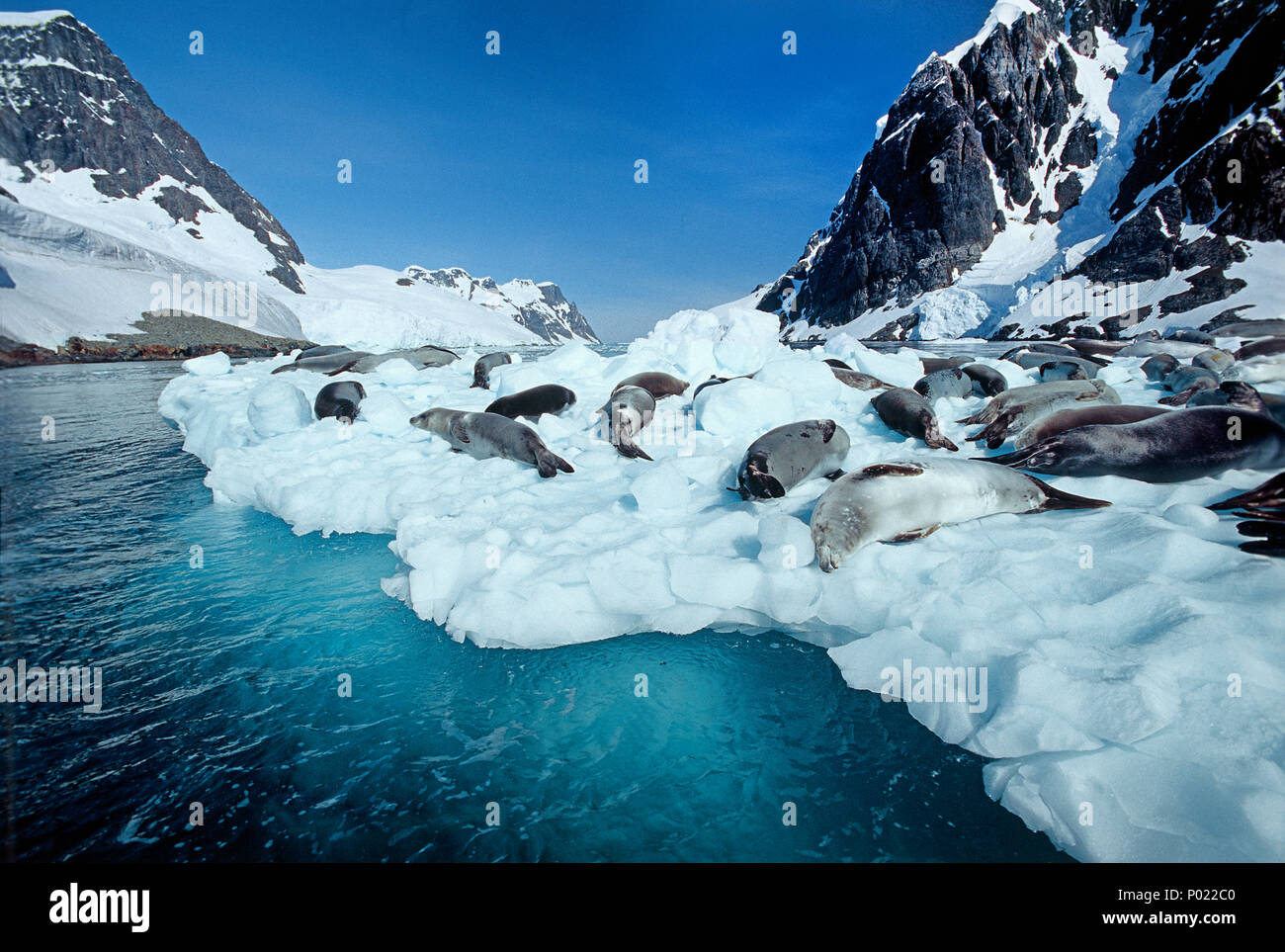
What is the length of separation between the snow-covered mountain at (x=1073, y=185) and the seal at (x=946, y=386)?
34110 millimetres

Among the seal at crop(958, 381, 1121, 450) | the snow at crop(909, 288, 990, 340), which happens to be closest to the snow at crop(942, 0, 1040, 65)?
the snow at crop(909, 288, 990, 340)

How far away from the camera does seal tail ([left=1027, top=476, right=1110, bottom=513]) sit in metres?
3.40

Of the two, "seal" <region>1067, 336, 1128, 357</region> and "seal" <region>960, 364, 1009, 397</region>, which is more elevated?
"seal" <region>1067, 336, 1128, 357</region>

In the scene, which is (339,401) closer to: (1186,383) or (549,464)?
(549,464)

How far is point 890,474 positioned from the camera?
349 cm

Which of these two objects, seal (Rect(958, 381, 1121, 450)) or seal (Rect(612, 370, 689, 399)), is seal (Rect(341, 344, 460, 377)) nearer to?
seal (Rect(612, 370, 689, 399))

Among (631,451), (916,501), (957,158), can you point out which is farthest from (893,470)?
(957,158)

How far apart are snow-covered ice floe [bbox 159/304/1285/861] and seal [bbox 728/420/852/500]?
124mm

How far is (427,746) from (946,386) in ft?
24.3

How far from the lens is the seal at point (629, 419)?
5.34 m

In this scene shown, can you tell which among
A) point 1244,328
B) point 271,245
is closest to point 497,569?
point 1244,328

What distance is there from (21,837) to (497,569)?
6.43 feet

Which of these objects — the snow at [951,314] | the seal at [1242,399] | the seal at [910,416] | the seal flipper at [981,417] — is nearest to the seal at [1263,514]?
the seal at [910,416]
